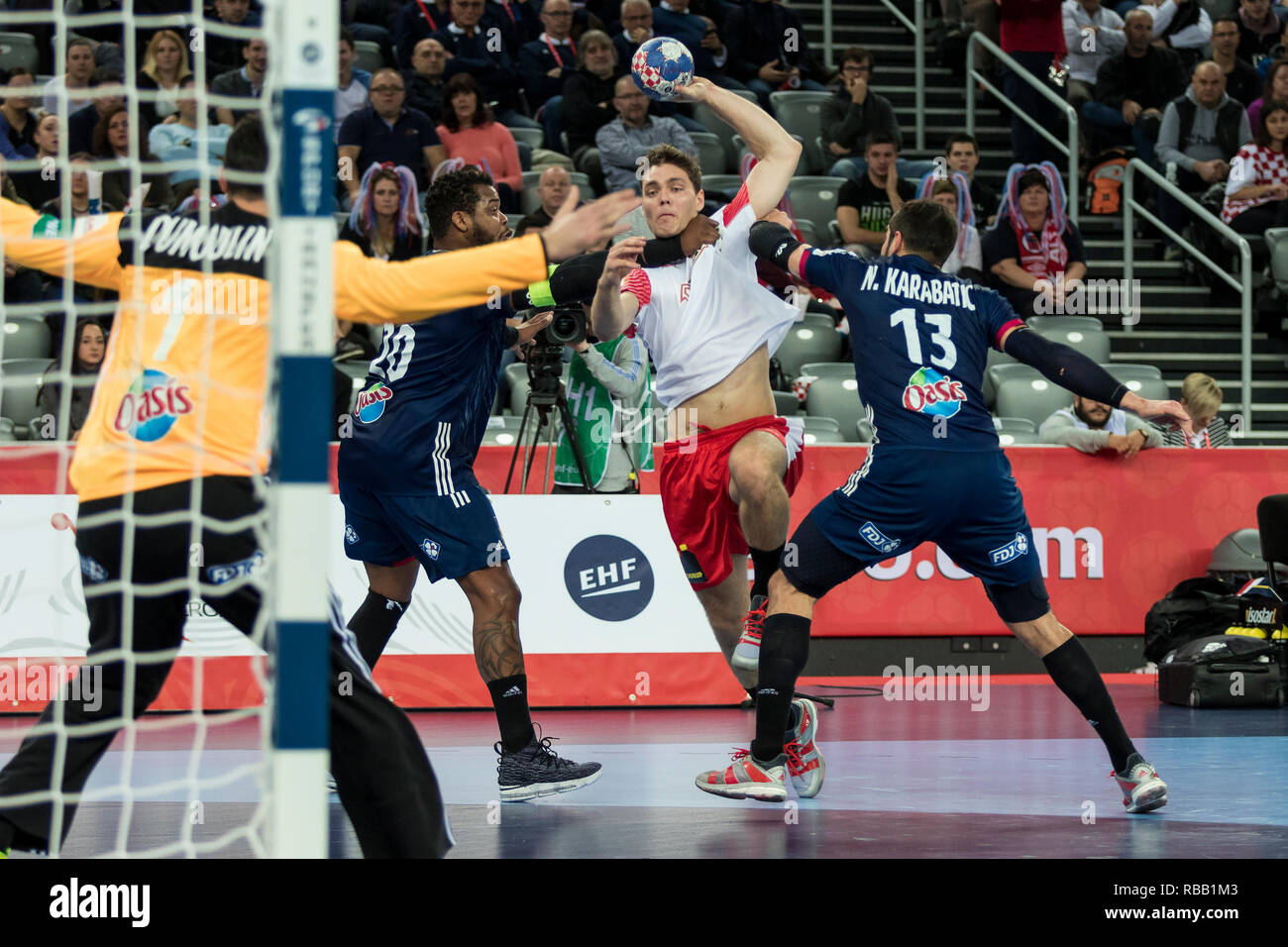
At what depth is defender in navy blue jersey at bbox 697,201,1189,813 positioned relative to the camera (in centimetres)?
564

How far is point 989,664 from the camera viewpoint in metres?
10.9

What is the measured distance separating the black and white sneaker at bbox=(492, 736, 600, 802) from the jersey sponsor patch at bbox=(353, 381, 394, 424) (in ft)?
4.54

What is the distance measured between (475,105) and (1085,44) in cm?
717

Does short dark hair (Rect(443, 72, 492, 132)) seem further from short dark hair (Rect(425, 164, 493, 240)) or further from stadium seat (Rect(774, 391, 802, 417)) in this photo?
short dark hair (Rect(425, 164, 493, 240))

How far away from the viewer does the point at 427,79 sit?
13812 millimetres

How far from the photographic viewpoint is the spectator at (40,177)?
451 inches

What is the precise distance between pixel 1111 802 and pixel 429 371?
10.2ft

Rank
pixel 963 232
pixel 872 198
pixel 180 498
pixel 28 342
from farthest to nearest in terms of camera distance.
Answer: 1. pixel 872 198
2. pixel 963 232
3. pixel 28 342
4. pixel 180 498

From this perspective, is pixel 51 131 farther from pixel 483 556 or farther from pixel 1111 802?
pixel 1111 802

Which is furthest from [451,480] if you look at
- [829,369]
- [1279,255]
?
[1279,255]

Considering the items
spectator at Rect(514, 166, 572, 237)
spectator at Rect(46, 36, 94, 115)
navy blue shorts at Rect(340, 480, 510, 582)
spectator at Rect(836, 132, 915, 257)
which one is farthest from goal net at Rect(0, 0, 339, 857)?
spectator at Rect(836, 132, 915, 257)

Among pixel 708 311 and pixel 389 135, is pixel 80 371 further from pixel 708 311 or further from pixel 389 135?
pixel 708 311

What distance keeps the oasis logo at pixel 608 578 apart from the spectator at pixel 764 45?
23.7ft
